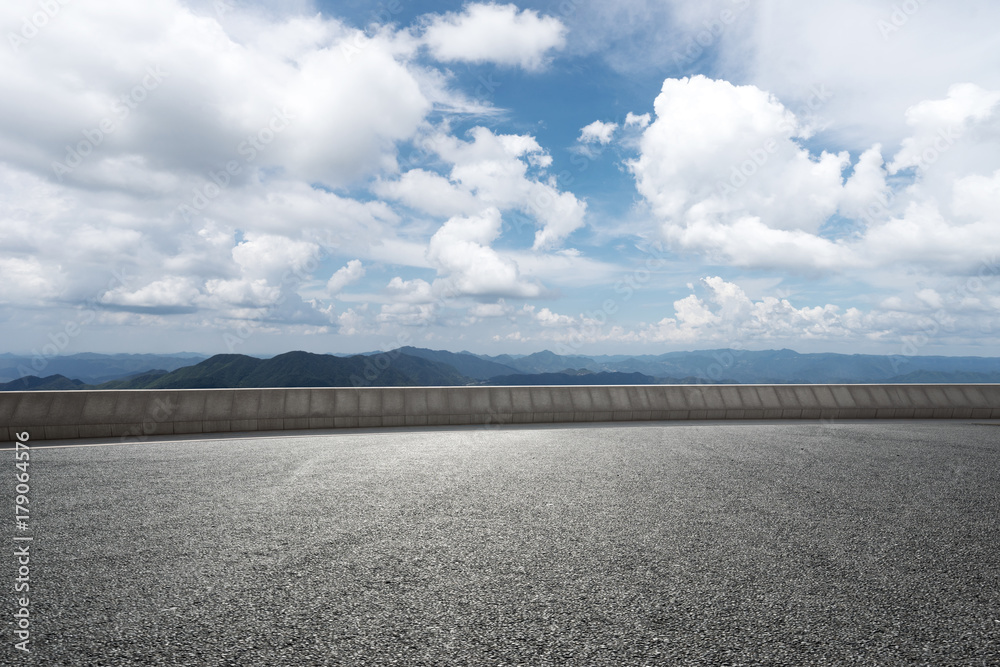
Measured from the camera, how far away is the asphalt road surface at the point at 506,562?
3209 millimetres

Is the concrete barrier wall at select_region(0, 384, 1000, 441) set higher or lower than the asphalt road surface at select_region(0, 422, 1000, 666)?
higher

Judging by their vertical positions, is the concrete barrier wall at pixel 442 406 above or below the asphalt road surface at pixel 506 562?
above

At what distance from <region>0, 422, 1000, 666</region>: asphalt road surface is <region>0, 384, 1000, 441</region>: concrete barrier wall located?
2391 millimetres

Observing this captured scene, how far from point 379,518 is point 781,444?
8.31m

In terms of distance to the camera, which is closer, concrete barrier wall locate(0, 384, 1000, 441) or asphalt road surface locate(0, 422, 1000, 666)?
asphalt road surface locate(0, 422, 1000, 666)

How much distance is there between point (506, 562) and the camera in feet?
14.4

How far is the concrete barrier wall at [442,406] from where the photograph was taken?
1073 cm

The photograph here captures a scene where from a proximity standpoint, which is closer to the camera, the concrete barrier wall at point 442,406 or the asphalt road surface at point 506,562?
the asphalt road surface at point 506,562

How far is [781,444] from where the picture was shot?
33.6 feet

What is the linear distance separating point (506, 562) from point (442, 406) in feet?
28.5

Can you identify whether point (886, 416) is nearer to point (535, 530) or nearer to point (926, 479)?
point (926, 479)

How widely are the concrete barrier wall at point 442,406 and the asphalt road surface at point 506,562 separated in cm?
239

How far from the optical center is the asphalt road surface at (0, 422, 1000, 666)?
3209 millimetres

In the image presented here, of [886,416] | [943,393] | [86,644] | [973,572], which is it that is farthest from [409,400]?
[943,393]
